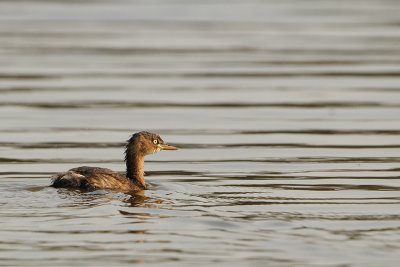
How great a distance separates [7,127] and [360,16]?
64.7ft

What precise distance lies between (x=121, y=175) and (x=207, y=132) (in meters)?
4.72

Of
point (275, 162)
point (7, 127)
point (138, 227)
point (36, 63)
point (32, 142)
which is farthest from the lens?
point (36, 63)

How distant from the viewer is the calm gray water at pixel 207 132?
1291cm

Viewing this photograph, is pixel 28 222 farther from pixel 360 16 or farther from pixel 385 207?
pixel 360 16

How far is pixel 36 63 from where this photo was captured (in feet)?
96.0

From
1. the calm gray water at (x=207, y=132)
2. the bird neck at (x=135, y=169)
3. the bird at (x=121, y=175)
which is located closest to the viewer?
the calm gray water at (x=207, y=132)

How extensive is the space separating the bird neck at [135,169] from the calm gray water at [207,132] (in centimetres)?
24

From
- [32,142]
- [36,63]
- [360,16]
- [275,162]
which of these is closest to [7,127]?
[32,142]

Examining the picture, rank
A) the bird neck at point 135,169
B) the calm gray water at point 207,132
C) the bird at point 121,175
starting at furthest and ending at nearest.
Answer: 1. the bird neck at point 135,169
2. the bird at point 121,175
3. the calm gray water at point 207,132

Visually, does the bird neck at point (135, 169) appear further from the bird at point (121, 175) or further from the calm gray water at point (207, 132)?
the calm gray water at point (207, 132)

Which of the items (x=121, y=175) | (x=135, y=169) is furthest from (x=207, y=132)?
(x=121, y=175)

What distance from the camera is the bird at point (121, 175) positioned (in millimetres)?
16125

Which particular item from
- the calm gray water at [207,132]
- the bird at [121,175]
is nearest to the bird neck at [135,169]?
the bird at [121,175]

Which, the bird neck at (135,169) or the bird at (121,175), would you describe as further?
the bird neck at (135,169)
